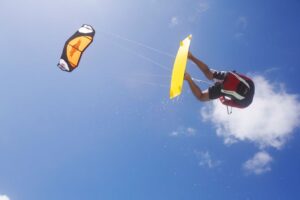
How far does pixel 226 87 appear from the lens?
10.6 m

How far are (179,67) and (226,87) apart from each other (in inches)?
53.2

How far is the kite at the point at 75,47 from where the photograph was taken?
585 inches

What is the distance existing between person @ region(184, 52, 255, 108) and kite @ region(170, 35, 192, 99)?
263mm

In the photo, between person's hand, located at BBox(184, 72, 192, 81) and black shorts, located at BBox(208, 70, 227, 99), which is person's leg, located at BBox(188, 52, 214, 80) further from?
person's hand, located at BBox(184, 72, 192, 81)

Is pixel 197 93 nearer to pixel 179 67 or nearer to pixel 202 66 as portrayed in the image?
pixel 202 66

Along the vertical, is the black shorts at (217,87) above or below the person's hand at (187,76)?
above

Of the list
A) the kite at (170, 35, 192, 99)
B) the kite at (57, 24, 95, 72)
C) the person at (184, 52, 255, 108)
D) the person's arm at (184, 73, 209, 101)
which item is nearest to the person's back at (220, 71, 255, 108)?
the person at (184, 52, 255, 108)

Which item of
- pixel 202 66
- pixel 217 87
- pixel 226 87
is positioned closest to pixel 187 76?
pixel 202 66

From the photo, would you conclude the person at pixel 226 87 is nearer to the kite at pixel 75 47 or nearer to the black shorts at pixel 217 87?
the black shorts at pixel 217 87

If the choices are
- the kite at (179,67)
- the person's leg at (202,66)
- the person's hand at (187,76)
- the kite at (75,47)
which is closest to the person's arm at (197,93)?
the person's hand at (187,76)

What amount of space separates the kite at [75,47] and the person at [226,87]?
218 inches

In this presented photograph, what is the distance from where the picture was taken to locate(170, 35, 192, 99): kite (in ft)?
33.3

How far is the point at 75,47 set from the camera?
15.1m

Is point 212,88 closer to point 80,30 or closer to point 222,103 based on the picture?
point 222,103
